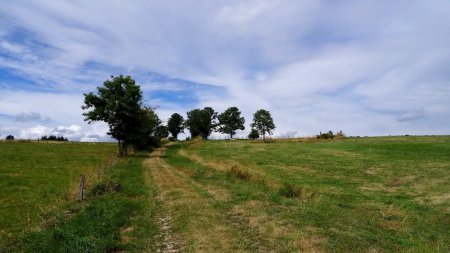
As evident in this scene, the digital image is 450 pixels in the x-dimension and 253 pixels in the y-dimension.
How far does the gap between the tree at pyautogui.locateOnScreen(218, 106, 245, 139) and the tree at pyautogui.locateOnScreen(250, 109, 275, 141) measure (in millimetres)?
24133

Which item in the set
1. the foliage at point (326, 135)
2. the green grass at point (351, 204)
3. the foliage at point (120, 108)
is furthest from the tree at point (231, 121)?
the green grass at point (351, 204)

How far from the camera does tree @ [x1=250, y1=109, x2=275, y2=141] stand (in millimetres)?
135625

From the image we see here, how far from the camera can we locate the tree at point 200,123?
15750 centimetres

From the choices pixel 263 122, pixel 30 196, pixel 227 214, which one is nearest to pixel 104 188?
pixel 30 196

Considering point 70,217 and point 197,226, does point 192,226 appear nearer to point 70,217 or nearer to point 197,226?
point 197,226

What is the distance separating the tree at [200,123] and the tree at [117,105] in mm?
92653

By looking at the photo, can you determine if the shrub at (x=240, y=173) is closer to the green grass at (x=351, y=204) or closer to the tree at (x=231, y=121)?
the green grass at (x=351, y=204)

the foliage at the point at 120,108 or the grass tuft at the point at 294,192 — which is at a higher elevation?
the foliage at the point at 120,108

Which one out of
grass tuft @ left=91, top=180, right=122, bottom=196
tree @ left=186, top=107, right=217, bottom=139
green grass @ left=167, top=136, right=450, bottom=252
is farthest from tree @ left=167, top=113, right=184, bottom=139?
grass tuft @ left=91, top=180, right=122, bottom=196

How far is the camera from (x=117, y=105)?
2409 inches

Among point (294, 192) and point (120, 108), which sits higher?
point (120, 108)

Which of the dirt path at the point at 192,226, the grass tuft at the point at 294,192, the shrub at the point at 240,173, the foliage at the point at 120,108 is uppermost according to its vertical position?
the foliage at the point at 120,108

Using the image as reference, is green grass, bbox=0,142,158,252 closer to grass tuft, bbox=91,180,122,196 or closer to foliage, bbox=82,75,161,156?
grass tuft, bbox=91,180,122,196

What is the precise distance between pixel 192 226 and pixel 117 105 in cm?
4978
